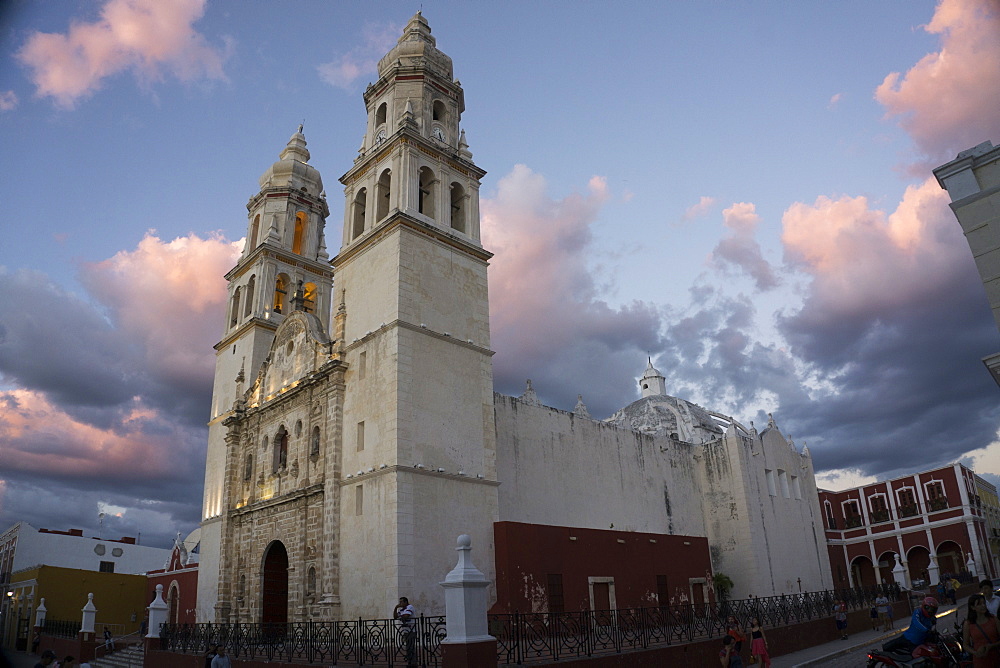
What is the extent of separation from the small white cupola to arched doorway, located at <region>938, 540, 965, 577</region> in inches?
775

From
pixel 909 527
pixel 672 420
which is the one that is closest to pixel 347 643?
pixel 672 420

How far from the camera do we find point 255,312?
31.4 m

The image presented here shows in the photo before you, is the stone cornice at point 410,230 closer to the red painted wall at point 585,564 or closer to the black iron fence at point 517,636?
the red painted wall at point 585,564

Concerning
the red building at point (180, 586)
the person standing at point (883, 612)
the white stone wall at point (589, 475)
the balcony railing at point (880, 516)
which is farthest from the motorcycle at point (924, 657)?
the balcony railing at point (880, 516)

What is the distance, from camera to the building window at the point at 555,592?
20.9 meters

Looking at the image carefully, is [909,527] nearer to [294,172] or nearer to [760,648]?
[760,648]

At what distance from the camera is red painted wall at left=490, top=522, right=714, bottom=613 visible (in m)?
20.3

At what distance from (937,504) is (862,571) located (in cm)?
891

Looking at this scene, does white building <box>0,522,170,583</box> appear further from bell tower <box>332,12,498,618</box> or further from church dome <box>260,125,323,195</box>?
bell tower <box>332,12,498,618</box>

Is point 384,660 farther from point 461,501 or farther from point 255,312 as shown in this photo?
point 255,312

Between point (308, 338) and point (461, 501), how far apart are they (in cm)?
940

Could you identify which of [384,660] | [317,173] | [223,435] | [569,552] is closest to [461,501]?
[569,552]

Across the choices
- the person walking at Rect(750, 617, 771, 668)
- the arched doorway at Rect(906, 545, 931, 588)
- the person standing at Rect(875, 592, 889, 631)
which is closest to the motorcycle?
the person walking at Rect(750, 617, 771, 668)

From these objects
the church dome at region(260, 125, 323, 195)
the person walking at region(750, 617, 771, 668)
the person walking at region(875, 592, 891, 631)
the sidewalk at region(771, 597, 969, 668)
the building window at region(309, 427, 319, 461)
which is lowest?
the sidewalk at region(771, 597, 969, 668)
